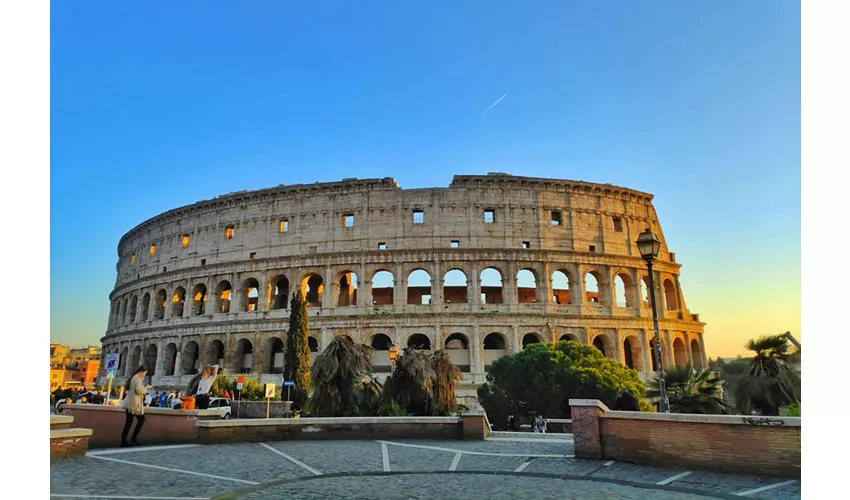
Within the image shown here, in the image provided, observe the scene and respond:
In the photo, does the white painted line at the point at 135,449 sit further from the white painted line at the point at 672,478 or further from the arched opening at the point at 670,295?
the arched opening at the point at 670,295

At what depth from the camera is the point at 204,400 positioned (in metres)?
15.5

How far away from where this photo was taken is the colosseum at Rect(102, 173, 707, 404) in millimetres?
33688

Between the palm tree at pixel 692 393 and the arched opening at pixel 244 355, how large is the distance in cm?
2833

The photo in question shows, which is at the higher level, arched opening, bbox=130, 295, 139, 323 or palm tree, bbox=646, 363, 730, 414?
arched opening, bbox=130, 295, 139, 323

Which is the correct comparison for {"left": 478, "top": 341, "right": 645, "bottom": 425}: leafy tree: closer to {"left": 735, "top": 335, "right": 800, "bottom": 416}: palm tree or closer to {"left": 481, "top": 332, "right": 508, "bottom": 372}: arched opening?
{"left": 735, "top": 335, "right": 800, "bottom": 416}: palm tree

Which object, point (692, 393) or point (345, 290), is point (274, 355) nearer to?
point (345, 290)

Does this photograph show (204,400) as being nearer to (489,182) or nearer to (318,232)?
(318,232)

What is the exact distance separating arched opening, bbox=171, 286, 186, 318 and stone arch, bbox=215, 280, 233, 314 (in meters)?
3.20

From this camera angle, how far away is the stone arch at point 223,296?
38594mm

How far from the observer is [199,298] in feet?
134

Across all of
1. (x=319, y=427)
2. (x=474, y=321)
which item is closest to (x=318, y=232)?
(x=474, y=321)

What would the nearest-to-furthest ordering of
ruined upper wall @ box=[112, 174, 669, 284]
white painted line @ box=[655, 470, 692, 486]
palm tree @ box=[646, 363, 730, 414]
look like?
1. white painted line @ box=[655, 470, 692, 486]
2. palm tree @ box=[646, 363, 730, 414]
3. ruined upper wall @ box=[112, 174, 669, 284]

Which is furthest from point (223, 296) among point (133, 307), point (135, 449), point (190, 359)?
point (135, 449)

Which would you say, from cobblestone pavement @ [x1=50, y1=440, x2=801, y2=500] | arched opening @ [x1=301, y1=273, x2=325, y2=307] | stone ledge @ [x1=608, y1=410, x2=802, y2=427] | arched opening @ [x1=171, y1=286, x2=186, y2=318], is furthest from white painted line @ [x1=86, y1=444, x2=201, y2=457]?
arched opening @ [x1=171, y1=286, x2=186, y2=318]
